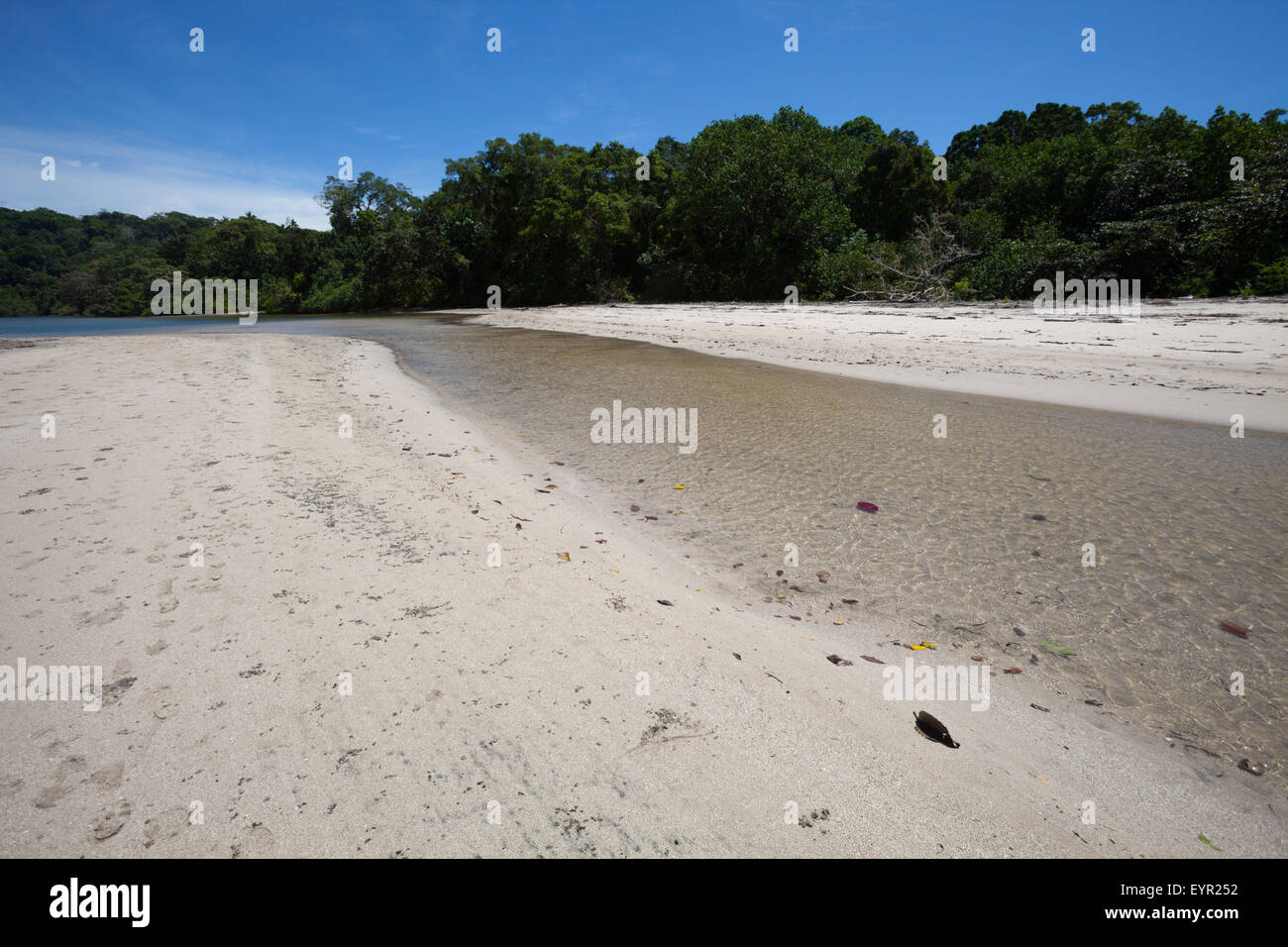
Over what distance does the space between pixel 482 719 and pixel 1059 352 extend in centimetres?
1334

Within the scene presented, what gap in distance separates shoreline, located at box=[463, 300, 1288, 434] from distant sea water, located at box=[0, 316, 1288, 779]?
3.68ft

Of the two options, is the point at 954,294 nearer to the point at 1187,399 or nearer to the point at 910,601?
the point at 1187,399

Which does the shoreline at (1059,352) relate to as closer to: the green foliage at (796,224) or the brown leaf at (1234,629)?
the green foliage at (796,224)

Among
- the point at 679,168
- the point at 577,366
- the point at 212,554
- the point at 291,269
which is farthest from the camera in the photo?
the point at 291,269

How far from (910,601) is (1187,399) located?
27.0 ft

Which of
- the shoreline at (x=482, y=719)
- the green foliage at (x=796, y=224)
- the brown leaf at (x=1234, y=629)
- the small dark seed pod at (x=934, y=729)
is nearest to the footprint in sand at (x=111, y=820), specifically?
the shoreline at (x=482, y=719)

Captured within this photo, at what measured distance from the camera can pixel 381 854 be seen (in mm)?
1737

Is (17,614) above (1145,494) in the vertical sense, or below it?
below

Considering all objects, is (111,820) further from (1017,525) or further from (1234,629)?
(1017,525)

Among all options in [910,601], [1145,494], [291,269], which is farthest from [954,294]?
[291,269]

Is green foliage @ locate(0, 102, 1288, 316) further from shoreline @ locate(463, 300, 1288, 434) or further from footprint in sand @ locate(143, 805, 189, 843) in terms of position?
footprint in sand @ locate(143, 805, 189, 843)

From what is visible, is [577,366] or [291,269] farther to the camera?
[291,269]

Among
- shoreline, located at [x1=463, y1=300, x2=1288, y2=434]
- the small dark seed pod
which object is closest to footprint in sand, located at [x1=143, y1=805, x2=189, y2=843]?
the small dark seed pod

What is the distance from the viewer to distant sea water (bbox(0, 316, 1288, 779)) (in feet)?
9.92
